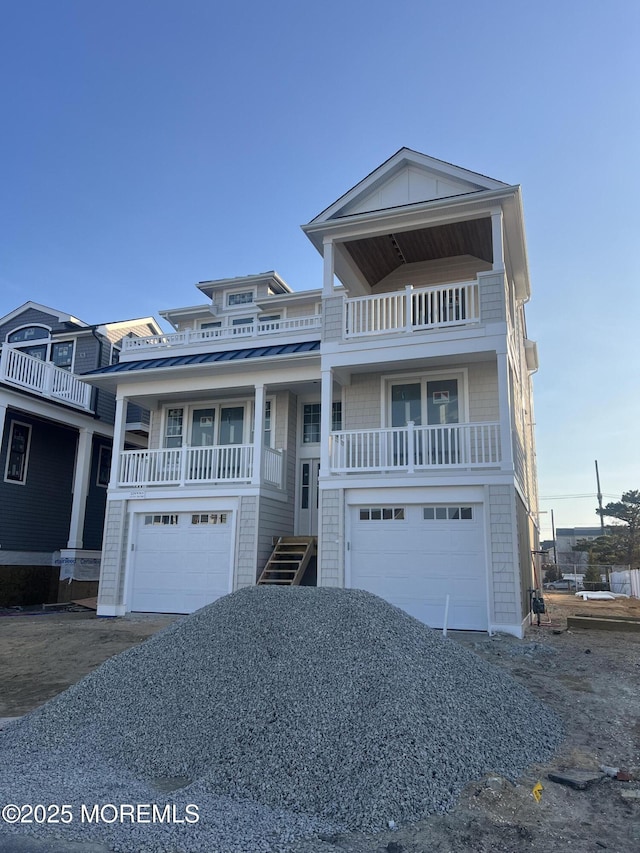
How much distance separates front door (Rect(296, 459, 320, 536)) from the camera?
14406 mm

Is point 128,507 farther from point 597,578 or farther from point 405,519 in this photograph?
point 597,578

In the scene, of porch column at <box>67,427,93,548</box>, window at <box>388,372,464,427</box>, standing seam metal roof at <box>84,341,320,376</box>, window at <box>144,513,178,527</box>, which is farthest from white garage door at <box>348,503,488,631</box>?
porch column at <box>67,427,93,548</box>

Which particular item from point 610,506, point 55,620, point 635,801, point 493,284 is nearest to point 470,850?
point 635,801

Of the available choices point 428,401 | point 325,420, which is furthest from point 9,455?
point 428,401

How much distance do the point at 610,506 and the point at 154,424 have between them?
3636cm

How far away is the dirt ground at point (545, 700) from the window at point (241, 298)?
962 centimetres

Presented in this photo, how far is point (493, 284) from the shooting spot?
35.7ft

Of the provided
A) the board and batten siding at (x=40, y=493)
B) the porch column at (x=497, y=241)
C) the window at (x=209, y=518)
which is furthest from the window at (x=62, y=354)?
the porch column at (x=497, y=241)

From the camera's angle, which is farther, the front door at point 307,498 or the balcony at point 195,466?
the front door at point 307,498

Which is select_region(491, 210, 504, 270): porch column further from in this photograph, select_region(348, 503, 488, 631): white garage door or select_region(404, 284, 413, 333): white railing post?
select_region(348, 503, 488, 631): white garage door

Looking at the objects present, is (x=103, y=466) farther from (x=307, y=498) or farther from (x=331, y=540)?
(x=331, y=540)

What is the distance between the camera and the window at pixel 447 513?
1060cm

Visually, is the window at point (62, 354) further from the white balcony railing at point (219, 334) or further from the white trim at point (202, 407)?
the white trim at point (202, 407)

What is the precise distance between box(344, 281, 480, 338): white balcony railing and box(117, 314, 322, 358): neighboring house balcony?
80.9 inches
